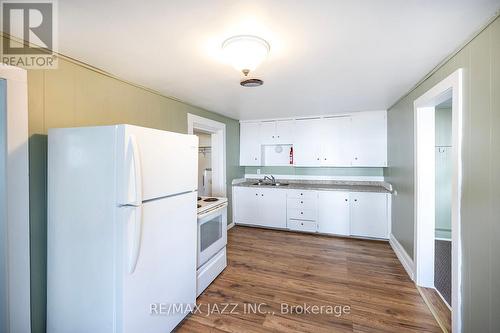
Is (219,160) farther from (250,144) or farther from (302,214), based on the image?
(302,214)

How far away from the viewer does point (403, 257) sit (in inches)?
112

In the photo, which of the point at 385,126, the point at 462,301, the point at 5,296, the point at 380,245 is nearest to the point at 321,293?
the point at 462,301

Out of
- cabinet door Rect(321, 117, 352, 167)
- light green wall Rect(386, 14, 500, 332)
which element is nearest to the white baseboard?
light green wall Rect(386, 14, 500, 332)

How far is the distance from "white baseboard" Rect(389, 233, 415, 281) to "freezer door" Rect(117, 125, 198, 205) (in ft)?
8.62

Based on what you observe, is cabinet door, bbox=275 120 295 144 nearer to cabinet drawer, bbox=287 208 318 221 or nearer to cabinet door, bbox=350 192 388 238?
cabinet drawer, bbox=287 208 318 221

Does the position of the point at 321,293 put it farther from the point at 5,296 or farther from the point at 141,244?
the point at 5,296

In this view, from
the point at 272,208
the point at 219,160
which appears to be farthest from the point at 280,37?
the point at 272,208

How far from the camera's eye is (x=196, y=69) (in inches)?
77.7

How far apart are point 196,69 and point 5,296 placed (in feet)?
6.79

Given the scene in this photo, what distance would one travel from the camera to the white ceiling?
1.17 m

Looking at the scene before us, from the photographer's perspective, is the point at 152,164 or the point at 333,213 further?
the point at 333,213

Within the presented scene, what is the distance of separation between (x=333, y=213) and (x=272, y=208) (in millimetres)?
1105

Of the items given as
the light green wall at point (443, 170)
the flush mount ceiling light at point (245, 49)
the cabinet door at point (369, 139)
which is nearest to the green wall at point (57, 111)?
the flush mount ceiling light at point (245, 49)

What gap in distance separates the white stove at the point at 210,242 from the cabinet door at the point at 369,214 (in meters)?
2.31
